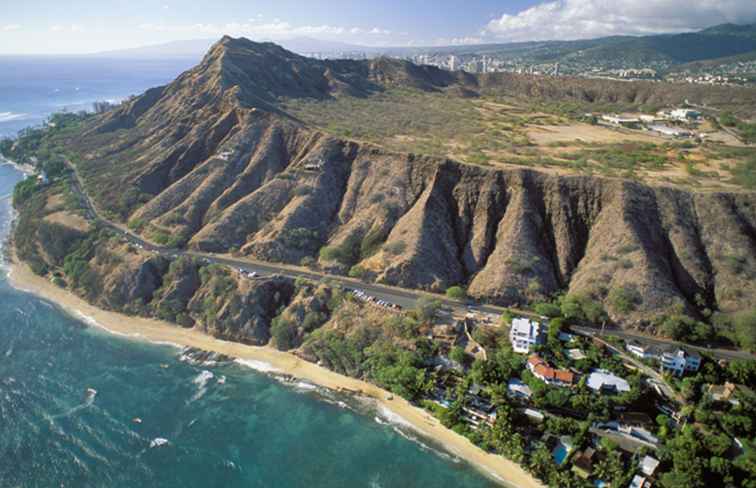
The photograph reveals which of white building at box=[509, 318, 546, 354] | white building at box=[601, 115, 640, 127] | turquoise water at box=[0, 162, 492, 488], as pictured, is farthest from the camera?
white building at box=[601, 115, 640, 127]

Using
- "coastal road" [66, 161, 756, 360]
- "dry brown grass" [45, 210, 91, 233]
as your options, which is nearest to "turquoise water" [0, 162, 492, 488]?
"coastal road" [66, 161, 756, 360]

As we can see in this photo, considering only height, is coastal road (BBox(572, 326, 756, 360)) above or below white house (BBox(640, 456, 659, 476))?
above

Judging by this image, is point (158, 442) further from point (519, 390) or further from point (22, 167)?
point (22, 167)

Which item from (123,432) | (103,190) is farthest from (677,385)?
(103,190)

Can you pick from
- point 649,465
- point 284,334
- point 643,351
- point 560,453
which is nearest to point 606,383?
point 643,351

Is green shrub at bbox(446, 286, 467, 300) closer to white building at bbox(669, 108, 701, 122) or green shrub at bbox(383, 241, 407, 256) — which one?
green shrub at bbox(383, 241, 407, 256)

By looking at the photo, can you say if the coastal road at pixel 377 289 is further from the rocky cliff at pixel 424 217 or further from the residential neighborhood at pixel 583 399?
the residential neighborhood at pixel 583 399

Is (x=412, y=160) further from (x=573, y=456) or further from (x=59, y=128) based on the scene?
(x=59, y=128)
